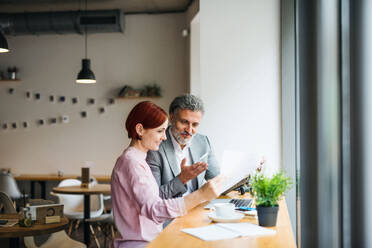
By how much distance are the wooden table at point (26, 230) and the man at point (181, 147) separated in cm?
97

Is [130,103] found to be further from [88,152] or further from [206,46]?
[206,46]

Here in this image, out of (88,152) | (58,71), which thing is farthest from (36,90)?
(88,152)

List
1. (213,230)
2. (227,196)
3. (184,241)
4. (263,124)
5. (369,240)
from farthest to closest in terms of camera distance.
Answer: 1. (263,124)
2. (227,196)
3. (213,230)
4. (184,241)
5. (369,240)

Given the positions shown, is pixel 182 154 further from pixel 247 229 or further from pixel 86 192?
pixel 86 192

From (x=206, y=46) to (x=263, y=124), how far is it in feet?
2.94

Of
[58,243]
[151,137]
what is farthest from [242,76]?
[58,243]

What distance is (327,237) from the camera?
6.26ft

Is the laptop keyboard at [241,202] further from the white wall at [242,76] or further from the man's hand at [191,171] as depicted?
the white wall at [242,76]

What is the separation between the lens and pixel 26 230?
3.07 meters

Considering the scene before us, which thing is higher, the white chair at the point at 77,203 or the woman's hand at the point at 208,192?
the woman's hand at the point at 208,192

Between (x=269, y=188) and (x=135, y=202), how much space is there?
2.17ft

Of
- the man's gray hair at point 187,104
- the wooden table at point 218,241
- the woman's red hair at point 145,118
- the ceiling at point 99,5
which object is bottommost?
the wooden table at point 218,241

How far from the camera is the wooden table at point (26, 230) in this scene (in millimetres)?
3053

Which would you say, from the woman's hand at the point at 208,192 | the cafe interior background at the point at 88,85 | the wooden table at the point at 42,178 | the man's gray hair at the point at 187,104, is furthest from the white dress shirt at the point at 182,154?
the wooden table at the point at 42,178
